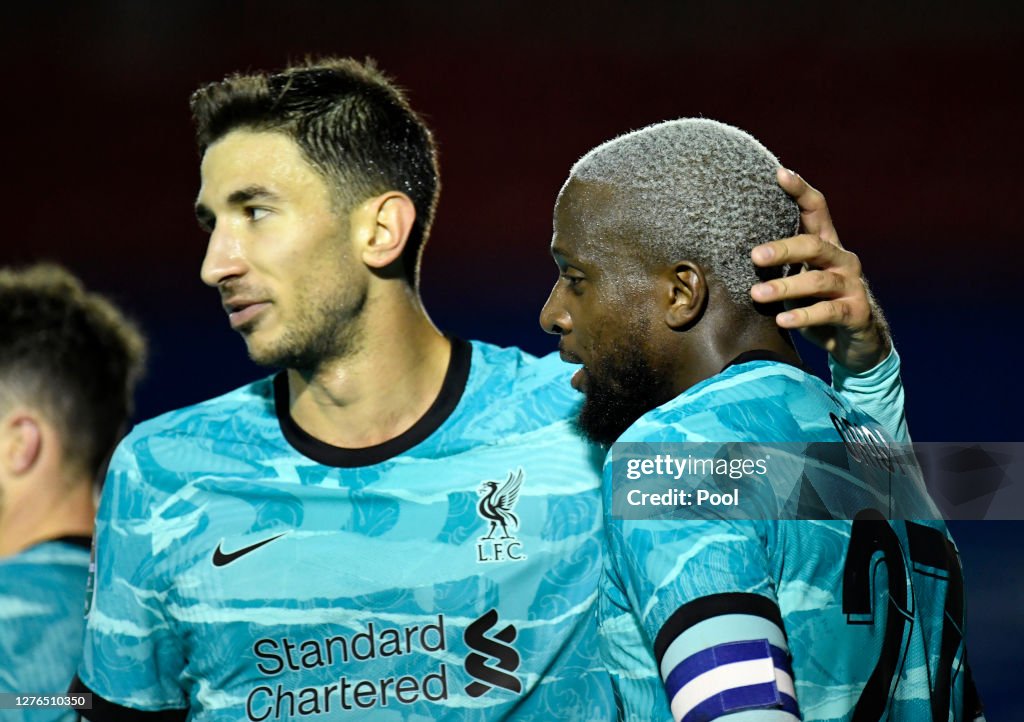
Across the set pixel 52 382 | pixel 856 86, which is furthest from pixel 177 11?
pixel 856 86

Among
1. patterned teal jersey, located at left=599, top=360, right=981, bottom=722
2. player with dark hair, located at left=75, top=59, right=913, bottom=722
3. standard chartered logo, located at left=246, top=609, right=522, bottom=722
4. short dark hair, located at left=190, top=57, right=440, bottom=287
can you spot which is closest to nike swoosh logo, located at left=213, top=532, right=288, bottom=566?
player with dark hair, located at left=75, top=59, right=913, bottom=722

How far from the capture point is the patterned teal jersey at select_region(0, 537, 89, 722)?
2.23m

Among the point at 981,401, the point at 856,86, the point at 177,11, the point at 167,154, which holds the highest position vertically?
the point at 177,11

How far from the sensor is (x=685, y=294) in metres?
1.54

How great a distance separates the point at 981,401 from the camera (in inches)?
129

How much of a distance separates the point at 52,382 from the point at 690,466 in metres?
1.58

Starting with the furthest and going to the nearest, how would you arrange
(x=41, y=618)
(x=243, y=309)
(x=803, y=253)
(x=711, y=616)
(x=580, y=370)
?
(x=41, y=618)
(x=243, y=309)
(x=580, y=370)
(x=803, y=253)
(x=711, y=616)

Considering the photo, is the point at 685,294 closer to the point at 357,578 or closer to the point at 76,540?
the point at 357,578

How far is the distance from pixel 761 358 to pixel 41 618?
149 cm

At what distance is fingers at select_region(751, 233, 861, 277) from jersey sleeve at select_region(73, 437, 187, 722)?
1.08 meters

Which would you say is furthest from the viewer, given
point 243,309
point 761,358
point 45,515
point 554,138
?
point 554,138

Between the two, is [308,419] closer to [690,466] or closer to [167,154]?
[690,466]
